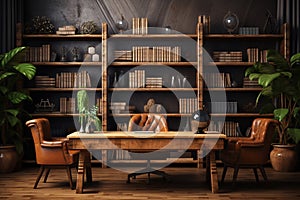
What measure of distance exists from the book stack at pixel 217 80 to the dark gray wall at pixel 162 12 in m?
0.80

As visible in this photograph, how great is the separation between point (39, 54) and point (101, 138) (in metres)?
2.73

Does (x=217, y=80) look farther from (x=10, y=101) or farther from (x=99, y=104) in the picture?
(x=10, y=101)

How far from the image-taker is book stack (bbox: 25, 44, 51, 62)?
7379mm

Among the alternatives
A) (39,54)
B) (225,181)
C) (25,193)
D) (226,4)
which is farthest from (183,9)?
(25,193)

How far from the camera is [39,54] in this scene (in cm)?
739

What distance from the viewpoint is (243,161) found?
18.3 ft

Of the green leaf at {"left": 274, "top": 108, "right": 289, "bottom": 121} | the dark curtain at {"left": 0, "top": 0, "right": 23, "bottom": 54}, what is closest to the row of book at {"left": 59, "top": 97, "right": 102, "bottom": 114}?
the dark curtain at {"left": 0, "top": 0, "right": 23, "bottom": 54}

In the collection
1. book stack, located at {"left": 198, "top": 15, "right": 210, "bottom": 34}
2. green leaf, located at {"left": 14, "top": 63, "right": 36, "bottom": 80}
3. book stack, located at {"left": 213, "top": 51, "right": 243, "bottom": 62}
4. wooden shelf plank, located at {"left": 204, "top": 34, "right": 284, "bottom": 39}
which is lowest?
green leaf, located at {"left": 14, "top": 63, "right": 36, "bottom": 80}

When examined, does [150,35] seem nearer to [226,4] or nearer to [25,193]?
[226,4]

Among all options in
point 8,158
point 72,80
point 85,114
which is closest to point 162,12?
point 72,80

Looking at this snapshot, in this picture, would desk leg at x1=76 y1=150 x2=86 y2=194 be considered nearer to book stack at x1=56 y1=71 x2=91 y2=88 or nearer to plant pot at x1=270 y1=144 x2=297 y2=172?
book stack at x1=56 y1=71 x2=91 y2=88

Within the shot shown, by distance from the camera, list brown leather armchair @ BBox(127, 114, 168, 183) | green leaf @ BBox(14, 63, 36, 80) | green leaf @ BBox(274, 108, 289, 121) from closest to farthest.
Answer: brown leather armchair @ BBox(127, 114, 168, 183), green leaf @ BBox(274, 108, 289, 121), green leaf @ BBox(14, 63, 36, 80)

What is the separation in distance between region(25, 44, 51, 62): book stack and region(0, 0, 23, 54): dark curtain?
268mm

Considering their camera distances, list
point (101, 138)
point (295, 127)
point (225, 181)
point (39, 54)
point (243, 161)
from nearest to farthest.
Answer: point (101, 138), point (243, 161), point (225, 181), point (295, 127), point (39, 54)
